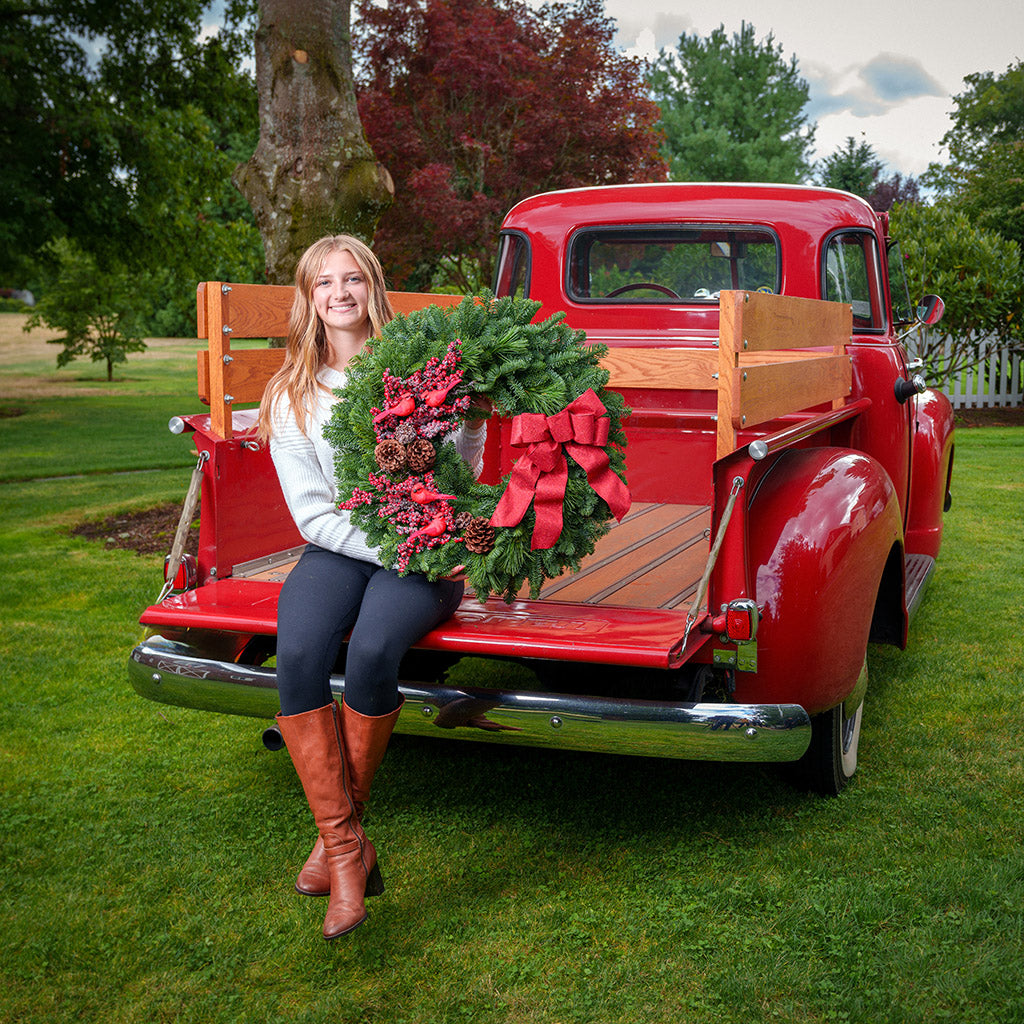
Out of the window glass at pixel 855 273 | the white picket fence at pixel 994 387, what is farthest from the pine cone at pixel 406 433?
the white picket fence at pixel 994 387

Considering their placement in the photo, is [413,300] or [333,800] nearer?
[333,800]

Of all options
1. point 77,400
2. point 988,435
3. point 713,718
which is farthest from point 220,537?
point 77,400

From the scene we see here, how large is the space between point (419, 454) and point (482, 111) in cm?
1004

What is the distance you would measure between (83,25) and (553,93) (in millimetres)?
5748

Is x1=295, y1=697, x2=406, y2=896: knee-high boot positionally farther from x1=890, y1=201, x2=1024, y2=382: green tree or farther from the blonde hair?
x1=890, y1=201, x2=1024, y2=382: green tree

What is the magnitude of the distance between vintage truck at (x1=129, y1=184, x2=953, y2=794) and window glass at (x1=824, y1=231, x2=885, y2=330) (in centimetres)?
1

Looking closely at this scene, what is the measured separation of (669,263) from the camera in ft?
15.9

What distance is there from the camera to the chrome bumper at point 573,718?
100 inches

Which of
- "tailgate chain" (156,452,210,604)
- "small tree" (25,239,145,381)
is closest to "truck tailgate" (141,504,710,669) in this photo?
"tailgate chain" (156,452,210,604)

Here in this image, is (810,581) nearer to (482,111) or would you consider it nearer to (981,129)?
(482,111)

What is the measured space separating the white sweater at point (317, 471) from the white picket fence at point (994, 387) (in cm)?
1466

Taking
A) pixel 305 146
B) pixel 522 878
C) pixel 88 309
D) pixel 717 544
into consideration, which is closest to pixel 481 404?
pixel 717 544

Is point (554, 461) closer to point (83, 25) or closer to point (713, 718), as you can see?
point (713, 718)

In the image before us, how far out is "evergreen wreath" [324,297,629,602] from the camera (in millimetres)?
2674
